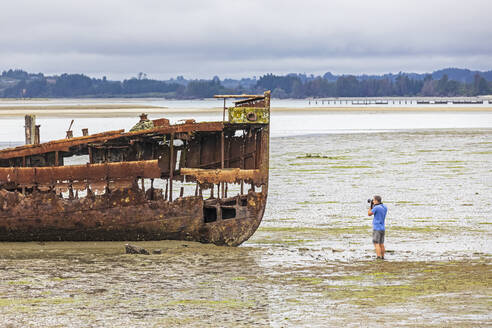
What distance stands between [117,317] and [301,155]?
84.0ft

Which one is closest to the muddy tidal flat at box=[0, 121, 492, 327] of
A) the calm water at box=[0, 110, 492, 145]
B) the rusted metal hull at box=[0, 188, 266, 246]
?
the rusted metal hull at box=[0, 188, 266, 246]

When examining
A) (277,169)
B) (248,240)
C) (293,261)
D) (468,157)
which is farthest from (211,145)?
(468,157)

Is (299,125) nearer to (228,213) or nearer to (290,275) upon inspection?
(228,213)

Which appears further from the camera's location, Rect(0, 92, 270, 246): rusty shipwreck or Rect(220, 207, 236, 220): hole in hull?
Rect(220, 207, 236, 220): hole in hull

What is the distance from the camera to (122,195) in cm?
1415

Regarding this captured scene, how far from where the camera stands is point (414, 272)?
1239cm

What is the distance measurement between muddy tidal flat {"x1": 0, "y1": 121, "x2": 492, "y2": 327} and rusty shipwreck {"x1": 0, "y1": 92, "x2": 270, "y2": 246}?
11.7 inches

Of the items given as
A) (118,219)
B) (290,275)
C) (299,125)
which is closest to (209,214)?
(118,219)

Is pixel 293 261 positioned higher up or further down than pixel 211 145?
further down

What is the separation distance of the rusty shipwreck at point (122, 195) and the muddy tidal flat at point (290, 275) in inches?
11.7

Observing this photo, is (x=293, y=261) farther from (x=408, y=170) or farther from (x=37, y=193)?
(x=408, y=170)

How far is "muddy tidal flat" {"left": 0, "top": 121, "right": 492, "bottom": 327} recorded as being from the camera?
9.92 m

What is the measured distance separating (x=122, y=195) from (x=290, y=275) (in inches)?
144

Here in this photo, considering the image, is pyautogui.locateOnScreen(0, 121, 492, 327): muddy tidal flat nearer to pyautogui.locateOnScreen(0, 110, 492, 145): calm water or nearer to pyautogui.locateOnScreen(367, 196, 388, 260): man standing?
pyautogui.locateOnScreen(367, 196, 388, 260): man standing
